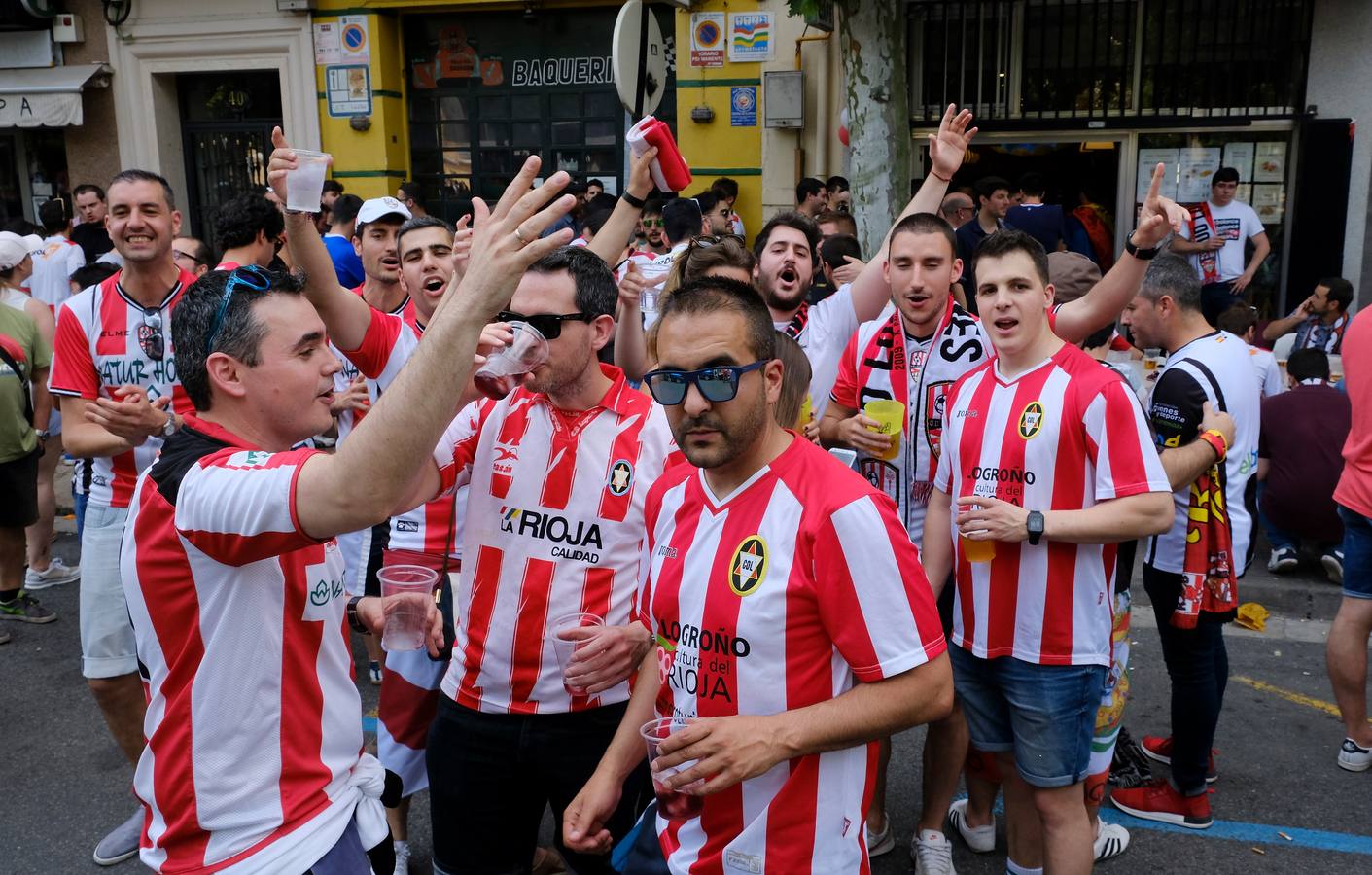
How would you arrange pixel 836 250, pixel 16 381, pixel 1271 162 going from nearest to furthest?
pixel 16 381, pixel 836 250, pixel 1271 162

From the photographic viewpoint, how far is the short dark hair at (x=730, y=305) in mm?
2479

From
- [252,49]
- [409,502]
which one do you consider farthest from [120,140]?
[409,502]

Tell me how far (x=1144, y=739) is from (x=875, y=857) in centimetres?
158

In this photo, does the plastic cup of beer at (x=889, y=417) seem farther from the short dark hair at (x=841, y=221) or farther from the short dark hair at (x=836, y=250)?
the short dark hair at (x=841, y=221)

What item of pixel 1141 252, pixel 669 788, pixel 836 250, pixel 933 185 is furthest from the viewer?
pixel 836 250

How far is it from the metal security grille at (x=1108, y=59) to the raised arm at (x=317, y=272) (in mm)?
9692

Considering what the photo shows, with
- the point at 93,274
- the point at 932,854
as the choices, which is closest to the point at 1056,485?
the point at 932,854

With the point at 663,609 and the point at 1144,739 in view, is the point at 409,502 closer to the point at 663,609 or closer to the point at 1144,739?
the point at 663,609

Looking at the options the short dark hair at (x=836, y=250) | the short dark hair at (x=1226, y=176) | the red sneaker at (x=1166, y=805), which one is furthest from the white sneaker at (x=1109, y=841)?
the short dark hair at (x=1226, y=176)

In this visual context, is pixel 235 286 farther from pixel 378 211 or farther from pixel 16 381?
pixel 16 381

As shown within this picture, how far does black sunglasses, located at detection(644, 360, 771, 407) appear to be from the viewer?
2395 millimetres

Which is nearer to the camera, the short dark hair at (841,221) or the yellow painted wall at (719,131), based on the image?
the short dark hair at (841,221)

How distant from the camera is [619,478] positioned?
125 inches

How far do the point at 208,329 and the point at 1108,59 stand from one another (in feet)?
38.2
